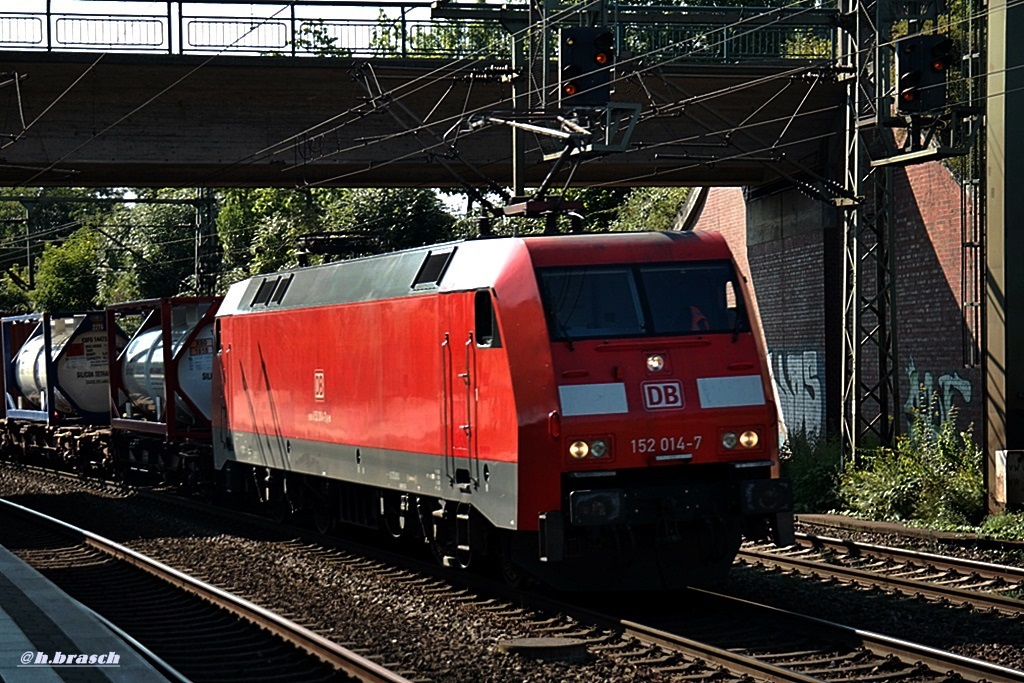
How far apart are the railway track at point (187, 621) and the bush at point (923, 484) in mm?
9045

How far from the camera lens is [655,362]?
12.0 meters

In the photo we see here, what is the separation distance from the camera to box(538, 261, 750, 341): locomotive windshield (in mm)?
12000

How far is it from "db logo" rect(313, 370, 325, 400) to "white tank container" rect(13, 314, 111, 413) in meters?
13.8

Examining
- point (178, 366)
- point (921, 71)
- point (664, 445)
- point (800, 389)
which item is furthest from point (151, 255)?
point (664, 445)

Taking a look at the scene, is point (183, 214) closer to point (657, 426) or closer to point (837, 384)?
point (837, 384)

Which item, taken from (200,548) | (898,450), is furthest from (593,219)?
(200,548)

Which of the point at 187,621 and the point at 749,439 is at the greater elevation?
the point at 749,439

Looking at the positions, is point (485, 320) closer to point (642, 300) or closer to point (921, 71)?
point (642, 300)

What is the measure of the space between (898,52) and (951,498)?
18.0 ft

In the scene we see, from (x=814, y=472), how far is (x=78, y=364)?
1532 centimetres

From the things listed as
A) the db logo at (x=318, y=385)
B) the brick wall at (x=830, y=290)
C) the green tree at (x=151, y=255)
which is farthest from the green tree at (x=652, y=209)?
the db logo at (x=318, y=385)

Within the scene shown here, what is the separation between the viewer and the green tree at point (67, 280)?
60.5m

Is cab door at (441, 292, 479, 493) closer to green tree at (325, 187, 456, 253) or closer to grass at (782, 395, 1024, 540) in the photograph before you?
grass at (782, 395, 1024, 540)

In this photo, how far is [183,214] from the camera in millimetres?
63938
